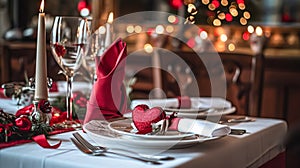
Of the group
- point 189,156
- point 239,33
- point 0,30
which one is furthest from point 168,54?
point 0,30

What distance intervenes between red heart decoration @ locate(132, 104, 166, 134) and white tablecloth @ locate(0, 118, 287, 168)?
94 mm

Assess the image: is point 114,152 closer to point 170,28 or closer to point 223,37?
point 223,37

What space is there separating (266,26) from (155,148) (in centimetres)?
275

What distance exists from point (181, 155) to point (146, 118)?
139 mm

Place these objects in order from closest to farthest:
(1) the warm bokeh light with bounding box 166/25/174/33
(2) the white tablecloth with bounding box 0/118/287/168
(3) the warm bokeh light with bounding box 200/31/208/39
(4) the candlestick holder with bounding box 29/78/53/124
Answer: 1. (2) the white tablecloth with bounding box 0/118/287/168
2. (4) the candlestick holder with bounding box 29/78/53/124
3. (3) the warm bokeh light with bounding box 200/31/208/39
4. (1) the warm bokeh light with bounding box 166/25/174/33

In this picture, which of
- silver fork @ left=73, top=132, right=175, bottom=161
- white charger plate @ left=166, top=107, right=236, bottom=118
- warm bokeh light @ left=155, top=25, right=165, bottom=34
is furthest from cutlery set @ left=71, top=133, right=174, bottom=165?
warm bokeh light @ left=155, top=25, right=165, bottom=34

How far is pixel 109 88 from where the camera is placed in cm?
128

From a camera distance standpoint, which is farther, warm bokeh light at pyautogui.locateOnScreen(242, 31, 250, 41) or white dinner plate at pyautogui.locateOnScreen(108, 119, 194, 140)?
warm bokeh light at pyautogui.locateOnScreen(242, 31, 250, 41)

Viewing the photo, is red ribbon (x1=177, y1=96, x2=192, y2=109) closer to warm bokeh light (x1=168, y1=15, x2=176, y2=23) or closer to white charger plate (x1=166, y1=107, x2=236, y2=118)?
white charger plate (x1=166, y1=107, x2=236, y2=118)

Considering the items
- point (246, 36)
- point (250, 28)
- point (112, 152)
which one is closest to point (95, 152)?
point (112, 152)

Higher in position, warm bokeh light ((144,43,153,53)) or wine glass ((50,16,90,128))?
wine glass ((50,16,90,128))

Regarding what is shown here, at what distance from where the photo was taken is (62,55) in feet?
4.25

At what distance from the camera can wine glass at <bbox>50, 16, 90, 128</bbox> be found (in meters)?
1.28

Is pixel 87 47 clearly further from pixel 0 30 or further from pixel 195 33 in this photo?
pixel 0 30
